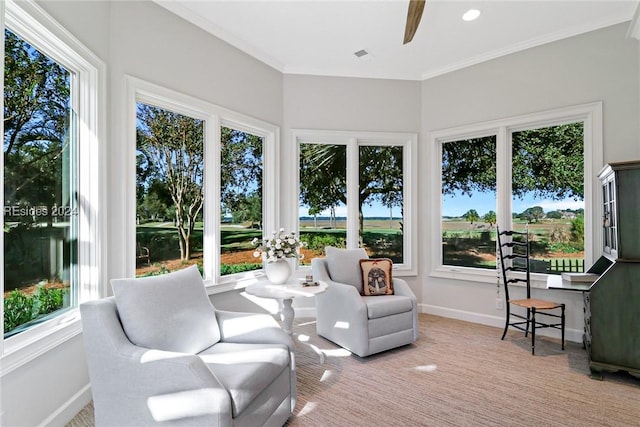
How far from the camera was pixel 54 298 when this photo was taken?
2299 millimetres

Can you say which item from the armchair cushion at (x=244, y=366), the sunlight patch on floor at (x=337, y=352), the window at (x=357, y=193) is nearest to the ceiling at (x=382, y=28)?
the window at (x=357, y=193)

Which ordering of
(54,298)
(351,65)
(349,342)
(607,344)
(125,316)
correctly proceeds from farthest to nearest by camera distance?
(351,65)
(349,342)
(607,344)
(54,298)
(125,316)

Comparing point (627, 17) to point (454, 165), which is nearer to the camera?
point (627, 17)

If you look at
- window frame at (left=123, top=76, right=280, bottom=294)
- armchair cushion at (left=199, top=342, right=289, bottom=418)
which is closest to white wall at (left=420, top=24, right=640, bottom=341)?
window frame at (left=123, top=76, right=280, bottom=294)

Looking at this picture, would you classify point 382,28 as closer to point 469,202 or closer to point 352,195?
point 352,195

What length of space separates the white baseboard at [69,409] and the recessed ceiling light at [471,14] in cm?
435

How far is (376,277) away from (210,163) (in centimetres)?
208

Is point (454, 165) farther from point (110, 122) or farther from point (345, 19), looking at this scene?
point (110, 122)

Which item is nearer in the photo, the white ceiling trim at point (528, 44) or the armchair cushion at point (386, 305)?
the armchair cushion at point (386, 305)

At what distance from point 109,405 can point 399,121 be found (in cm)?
423

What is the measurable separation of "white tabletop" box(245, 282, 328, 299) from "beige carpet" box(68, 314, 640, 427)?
1.92 ft

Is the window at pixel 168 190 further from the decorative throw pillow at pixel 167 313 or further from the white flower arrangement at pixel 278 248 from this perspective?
the decorative throw pillow at pixel 167 313

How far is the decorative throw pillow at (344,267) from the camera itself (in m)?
3.63

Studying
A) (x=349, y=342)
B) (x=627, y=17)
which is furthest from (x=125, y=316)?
(x=627, y=17)
